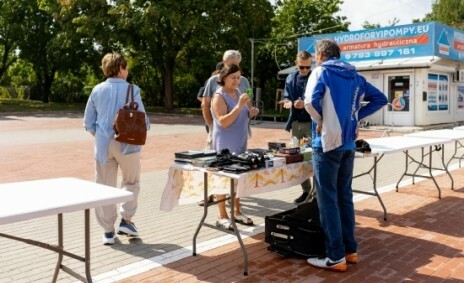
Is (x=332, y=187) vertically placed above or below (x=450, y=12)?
below

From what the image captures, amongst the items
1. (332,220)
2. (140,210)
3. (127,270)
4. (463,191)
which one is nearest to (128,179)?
(127,270)

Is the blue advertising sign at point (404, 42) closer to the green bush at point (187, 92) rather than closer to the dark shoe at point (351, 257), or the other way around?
the dark shoe at point (351, 257)

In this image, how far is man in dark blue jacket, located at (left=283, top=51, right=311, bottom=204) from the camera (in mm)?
6074

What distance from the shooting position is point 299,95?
631 cm

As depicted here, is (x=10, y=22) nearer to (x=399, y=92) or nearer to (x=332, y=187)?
(x=399, y=92)

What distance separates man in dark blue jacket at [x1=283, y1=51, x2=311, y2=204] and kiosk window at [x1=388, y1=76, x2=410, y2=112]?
15.5 meters

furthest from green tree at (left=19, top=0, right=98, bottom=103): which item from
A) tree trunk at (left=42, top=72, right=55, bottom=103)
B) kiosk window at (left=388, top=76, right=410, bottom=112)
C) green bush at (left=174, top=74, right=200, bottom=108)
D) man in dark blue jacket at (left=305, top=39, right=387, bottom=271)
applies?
man in dark blue jacket at (left=305, top=39, right=387, bottom=271)

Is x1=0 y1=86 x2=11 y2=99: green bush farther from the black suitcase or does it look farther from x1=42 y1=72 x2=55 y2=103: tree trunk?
the black suitcase

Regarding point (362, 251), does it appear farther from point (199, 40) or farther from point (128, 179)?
point (199, 40)

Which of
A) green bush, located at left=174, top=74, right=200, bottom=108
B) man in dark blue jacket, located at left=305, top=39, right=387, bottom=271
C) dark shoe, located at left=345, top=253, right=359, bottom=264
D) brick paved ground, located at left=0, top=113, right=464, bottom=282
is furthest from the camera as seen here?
green bush, located at left=174, top=74, right=200, bottom=108

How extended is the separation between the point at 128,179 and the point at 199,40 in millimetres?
26950

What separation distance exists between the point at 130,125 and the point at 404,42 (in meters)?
18.7

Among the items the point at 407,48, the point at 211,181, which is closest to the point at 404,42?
the point at 407,48

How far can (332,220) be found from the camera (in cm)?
415
